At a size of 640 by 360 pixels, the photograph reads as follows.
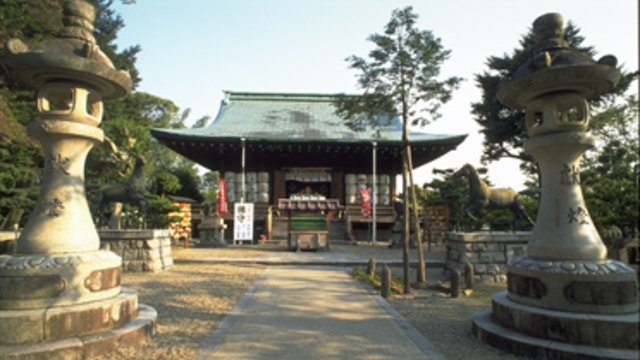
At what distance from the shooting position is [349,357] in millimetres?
3783

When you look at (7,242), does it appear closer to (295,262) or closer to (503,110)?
(295,262)

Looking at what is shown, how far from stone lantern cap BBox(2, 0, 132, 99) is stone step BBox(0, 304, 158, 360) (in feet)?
9.34

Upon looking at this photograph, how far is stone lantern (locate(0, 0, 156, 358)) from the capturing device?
11.9 ft

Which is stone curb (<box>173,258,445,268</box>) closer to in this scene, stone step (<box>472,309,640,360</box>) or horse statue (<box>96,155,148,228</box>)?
horse statue (<box>96,155,148,228</box>)

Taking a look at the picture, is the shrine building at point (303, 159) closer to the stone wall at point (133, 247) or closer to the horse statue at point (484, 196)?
the stone wall at point (133, 247)

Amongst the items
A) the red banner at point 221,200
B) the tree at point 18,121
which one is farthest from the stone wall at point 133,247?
the red banner at point 221,200

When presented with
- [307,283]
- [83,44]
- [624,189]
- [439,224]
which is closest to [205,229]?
[307,283]

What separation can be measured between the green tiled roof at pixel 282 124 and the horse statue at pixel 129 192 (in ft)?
31.0

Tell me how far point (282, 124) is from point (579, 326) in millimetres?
21091

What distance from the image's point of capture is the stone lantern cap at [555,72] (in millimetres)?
4086

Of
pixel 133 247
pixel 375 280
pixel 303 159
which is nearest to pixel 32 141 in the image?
pixel 133 247

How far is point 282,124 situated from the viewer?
23.6 m

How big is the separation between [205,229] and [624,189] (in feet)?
50.7

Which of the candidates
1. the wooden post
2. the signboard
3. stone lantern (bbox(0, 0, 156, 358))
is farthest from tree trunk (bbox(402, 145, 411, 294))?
the signboard
